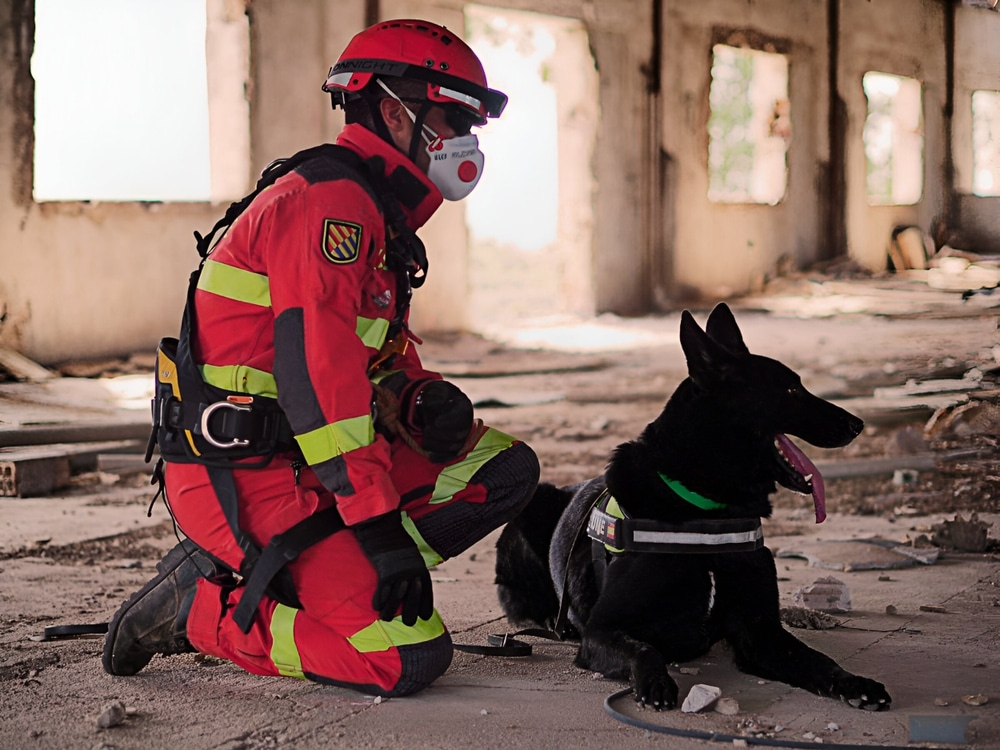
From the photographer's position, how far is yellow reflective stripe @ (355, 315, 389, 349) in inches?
113

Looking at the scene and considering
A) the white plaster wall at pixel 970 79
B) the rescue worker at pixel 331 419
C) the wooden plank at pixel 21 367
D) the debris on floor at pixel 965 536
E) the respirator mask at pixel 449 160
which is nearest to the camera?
the rescue worker at pixel 331 419

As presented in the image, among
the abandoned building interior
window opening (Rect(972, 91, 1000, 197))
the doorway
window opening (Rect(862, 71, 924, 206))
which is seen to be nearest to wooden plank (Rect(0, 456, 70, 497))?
the abandoned building interior

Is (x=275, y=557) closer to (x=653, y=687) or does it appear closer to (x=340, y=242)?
(x=340, y=242)

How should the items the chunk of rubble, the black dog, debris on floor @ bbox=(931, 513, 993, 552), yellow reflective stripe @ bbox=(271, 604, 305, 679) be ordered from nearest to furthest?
yellow reflective stripe @ bbox=(271, 604, 305, 679) → the black dog → the chunk of rubble → debris on floor @ bbox=(931, 513, 993, 552)

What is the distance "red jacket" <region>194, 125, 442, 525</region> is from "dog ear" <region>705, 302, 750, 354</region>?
803 mm

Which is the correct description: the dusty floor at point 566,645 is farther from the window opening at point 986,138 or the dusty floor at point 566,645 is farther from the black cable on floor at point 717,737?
the window opening at point 986,138

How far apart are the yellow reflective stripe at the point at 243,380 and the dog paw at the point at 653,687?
1018 mm

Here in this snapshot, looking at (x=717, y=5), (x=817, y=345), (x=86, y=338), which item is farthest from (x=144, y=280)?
(x=717, y=5)

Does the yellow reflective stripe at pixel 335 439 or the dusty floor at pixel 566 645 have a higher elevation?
the yellow reflective stripe at pixel 335 439

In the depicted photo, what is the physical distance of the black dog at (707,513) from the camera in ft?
9.36

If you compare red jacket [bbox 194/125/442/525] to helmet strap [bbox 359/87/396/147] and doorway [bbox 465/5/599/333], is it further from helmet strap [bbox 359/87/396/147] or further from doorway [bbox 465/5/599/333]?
doorway [bbox 465/5/599/333]

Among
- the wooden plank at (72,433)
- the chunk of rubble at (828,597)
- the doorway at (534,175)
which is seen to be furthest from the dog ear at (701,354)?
the doorway at (534,175)

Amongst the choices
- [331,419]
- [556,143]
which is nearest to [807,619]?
[331,419]

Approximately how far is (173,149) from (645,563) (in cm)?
646
